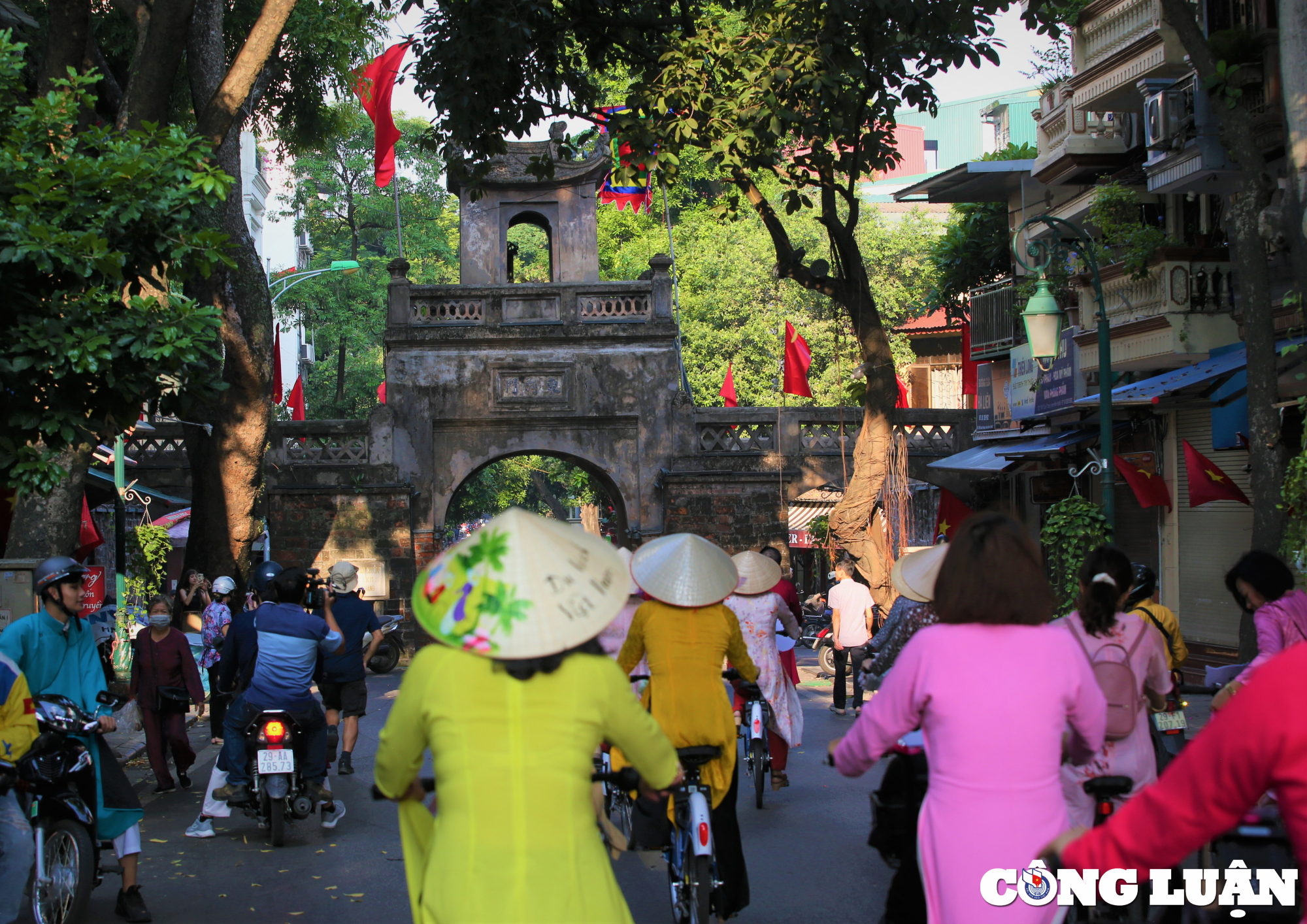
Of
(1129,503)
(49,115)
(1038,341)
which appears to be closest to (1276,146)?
(1038,341)

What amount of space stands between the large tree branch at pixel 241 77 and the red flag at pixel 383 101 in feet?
27.0

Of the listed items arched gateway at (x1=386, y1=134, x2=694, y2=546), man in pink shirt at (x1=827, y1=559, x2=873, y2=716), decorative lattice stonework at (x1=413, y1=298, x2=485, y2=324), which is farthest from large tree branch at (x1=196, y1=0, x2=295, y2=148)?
decorative lattice stonework at (x1=413, y1=298, x2=485, y2=324)

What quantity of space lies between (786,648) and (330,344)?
3133 centimetres

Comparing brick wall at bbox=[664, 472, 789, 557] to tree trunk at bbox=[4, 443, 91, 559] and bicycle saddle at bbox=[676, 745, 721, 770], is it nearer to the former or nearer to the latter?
Result: tree trunk at bbox=[4, 443, 91, 559]

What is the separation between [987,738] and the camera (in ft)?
11.0

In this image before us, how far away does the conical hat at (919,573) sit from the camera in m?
5.50

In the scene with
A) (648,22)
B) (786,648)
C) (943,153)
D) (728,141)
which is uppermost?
(943,153)

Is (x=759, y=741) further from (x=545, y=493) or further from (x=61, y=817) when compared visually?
(x=545, y=493)

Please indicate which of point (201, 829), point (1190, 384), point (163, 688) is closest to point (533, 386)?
point (1190, 384)

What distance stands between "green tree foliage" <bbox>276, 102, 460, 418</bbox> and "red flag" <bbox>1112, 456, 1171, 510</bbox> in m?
24.8

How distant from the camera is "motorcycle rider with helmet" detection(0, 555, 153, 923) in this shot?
237 inches

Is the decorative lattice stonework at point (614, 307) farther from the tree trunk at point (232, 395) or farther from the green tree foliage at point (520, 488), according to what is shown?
the green tree foliage at point (520, 488)

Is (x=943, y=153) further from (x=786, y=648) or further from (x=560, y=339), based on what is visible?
(x=786, y=648)

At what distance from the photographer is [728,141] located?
11.8 meters
